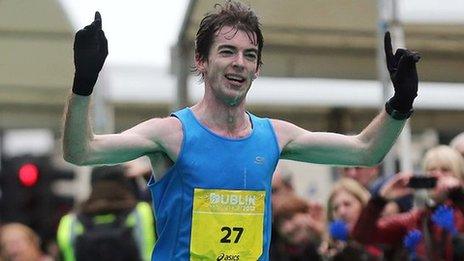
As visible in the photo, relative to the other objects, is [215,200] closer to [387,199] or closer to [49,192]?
[387,199]

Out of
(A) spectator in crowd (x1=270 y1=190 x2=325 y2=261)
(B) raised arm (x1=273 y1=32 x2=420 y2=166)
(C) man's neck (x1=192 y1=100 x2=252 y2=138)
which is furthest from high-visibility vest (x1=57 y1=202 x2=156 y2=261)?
(C) man's neck (x1=192 y1=100 x2=252 y2=138)

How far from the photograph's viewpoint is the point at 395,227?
21.9 feet

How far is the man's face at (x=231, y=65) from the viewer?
3.76 metres

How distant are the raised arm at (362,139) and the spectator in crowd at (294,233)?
367 cm

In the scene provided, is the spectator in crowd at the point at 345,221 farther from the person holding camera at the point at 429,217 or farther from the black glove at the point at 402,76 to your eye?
the black glove at the point at 402,76

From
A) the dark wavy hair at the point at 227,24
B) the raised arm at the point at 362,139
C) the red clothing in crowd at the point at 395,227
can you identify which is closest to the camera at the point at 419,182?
the red clothing in crowd at the point at 395,227

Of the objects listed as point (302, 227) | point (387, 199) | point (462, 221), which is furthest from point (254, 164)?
point (302, 227)

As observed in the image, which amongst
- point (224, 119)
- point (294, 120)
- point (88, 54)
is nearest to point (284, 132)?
point (224, 119)

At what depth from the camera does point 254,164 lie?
3777mm

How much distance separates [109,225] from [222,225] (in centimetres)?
255

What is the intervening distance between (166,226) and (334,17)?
5.38 metres

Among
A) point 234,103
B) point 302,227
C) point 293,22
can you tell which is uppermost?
point 293,22

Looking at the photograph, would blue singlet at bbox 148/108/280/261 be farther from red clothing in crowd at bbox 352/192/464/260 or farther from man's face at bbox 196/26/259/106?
red clothing in crowd at bbox 352/192/464/260

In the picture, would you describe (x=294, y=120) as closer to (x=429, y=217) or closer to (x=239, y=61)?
(x=429, y=217)
